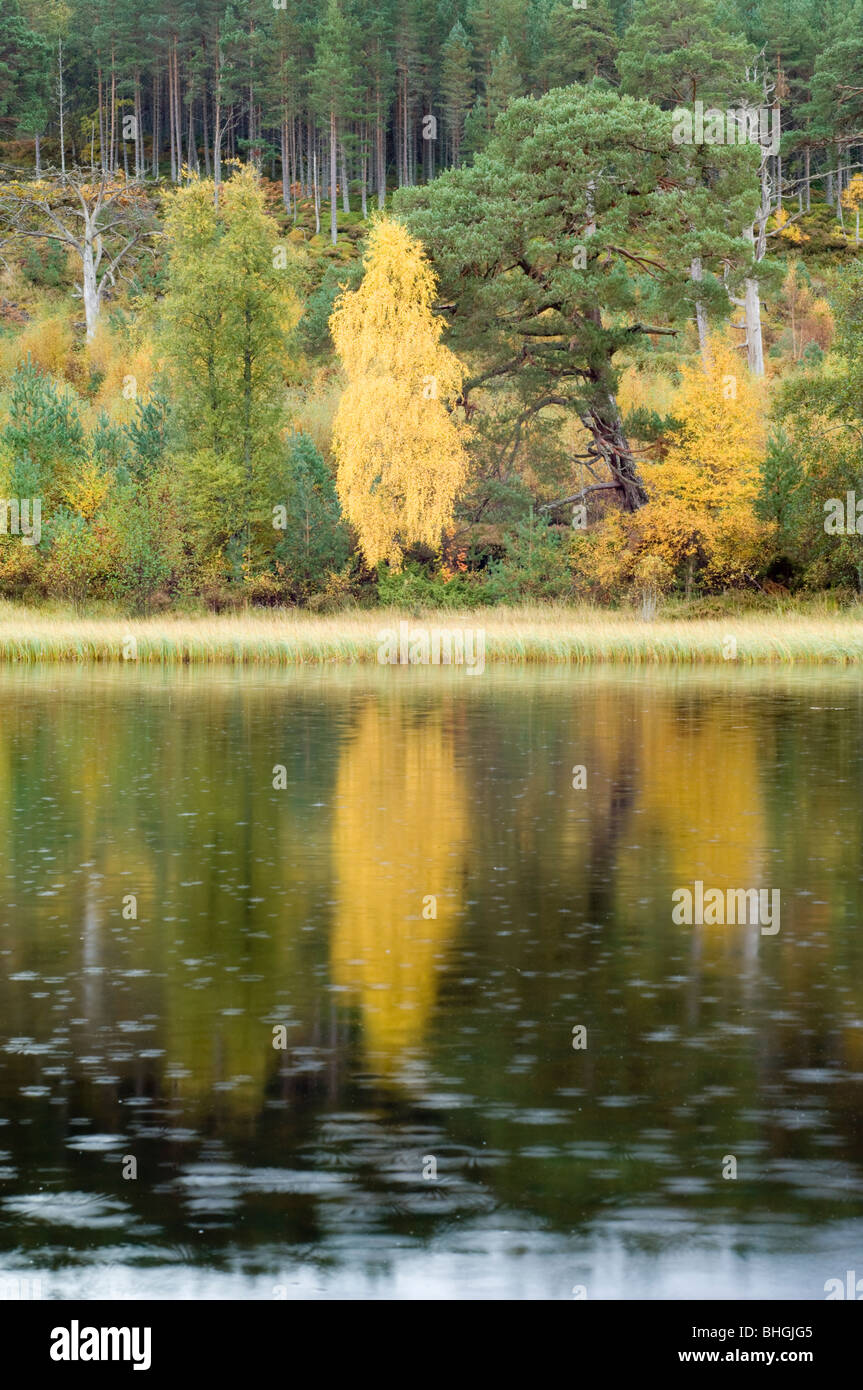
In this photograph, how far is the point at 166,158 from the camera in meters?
125

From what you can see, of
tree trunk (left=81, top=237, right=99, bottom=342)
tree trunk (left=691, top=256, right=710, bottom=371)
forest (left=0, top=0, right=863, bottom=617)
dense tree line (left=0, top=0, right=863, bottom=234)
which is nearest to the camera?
forest (left=0, top=0, right=863, bottom=617)

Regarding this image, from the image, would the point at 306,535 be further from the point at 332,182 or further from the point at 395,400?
the point at 332,182

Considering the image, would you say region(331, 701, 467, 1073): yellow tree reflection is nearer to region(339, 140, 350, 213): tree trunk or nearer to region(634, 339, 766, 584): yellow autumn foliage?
region(634, 339, 766, 584): yellow autumn foliage

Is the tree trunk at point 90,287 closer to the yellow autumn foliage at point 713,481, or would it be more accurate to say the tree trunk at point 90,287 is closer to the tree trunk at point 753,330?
the tree trunk at point 753,330

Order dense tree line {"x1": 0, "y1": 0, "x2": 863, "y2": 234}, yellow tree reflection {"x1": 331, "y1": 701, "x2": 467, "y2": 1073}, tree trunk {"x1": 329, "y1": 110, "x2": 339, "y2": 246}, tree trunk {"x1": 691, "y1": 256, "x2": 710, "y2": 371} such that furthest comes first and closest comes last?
dense tree line {"x1": 0, "y1": 0, "x2": 863, "y2": 234} < tree trunk {"x1": 329, "y1": 110, "x2": 339, "y2": 246} < tree trunk {"x1": 691, "y1": 256, "x2": 710, "y2": 371} < yellow tree reflection {"x1": 331, "y1": 701, "x2": 467, "y2": 1073}

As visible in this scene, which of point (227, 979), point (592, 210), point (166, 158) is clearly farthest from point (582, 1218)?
point (166, 158)

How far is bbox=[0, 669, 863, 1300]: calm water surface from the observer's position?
8039mm

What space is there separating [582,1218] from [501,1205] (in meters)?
0.41

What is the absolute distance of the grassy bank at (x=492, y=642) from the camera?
1933 inches

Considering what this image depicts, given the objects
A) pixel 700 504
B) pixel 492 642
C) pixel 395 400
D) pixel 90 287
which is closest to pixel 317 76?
pixel 90 287

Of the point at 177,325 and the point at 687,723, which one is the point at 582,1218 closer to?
the point at 687,723

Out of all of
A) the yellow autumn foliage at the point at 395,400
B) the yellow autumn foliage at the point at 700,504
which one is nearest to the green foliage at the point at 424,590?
the yellow autumn foliage at the point at 395,400

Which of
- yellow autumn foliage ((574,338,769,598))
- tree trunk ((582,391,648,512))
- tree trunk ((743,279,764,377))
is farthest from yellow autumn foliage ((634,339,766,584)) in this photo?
tree trunk ((743,279,764,377))

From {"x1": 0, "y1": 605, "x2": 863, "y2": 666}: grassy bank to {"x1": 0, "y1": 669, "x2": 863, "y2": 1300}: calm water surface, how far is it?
23.7 m
